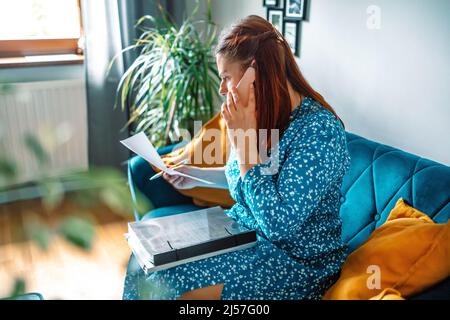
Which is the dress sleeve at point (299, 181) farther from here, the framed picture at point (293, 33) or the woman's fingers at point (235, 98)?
the framed picture at point (293, 33)

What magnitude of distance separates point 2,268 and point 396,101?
1467 millimetres

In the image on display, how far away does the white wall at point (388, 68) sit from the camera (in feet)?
4.66

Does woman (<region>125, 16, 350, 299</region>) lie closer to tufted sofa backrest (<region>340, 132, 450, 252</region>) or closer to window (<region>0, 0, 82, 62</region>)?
tufted sofa backrest (<region>340, 132, 450, 252</region>)

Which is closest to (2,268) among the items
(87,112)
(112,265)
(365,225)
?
(365,225)

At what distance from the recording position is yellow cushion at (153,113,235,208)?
183 cm

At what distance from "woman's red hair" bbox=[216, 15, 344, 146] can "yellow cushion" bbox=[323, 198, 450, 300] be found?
37 centimetres

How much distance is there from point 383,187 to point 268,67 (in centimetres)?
54

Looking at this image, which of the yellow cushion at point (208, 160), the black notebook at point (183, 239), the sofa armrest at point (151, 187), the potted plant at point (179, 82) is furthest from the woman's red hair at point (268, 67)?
the potted plant at point (179, 82)

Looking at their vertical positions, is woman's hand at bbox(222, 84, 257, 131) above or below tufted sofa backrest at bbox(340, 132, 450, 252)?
above

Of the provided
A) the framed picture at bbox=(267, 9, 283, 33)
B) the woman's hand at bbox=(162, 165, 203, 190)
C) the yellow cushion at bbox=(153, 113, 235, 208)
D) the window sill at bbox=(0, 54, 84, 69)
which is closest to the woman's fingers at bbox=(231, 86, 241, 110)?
the woman's hand at bbox=(162, 165, 203, 190)

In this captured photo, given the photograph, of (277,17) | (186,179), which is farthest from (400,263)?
(277,17)

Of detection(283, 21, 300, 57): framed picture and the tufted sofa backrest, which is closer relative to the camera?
the tufted sofa backrest

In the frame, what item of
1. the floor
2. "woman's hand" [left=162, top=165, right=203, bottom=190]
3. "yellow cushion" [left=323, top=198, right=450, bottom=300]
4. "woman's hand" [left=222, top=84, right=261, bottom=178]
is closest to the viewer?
the floor

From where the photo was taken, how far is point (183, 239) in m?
1.20
